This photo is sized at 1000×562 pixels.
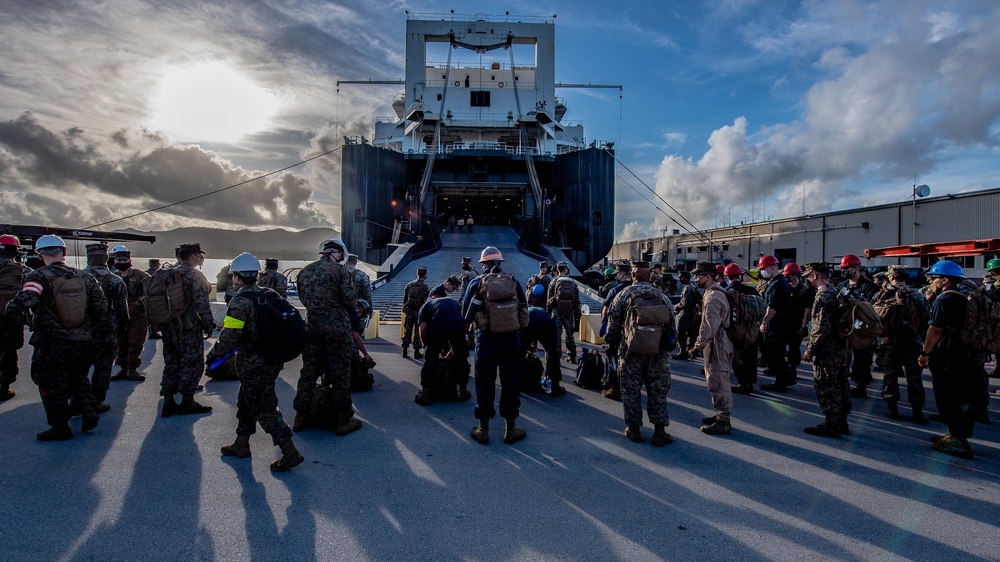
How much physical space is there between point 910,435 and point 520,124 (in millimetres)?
28308

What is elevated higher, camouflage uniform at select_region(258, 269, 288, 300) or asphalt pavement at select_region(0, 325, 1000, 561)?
camouflage uniform at select_region(258, 269, 288, 300)

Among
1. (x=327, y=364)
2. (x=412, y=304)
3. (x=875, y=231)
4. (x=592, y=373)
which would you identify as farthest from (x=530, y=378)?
(x=875, y=231)

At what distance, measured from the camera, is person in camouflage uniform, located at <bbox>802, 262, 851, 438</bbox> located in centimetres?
470

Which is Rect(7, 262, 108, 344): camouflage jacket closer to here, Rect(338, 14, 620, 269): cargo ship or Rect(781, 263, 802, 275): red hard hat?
Rect(781, 263, 802, 275): red hard hat

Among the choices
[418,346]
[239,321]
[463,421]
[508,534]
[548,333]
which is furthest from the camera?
[418,346]

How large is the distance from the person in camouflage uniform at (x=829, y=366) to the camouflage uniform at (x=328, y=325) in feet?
14.7

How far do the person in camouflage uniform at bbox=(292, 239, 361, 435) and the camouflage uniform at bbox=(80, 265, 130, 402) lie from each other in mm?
2104

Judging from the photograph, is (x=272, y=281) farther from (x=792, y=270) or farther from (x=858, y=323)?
(x=792, y=270)

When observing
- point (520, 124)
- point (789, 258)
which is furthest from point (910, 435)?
point (789, 258)

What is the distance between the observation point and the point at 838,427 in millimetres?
4695

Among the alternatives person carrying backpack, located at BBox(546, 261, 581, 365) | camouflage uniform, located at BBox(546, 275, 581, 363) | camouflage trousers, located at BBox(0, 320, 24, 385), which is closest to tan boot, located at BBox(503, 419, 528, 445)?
person carrying backpack, located at BBox(546, 261, 581, 365)

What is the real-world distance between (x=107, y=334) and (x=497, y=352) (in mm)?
4097

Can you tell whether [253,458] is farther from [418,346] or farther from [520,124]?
[520,124]

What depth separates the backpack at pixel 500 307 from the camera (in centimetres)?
446
